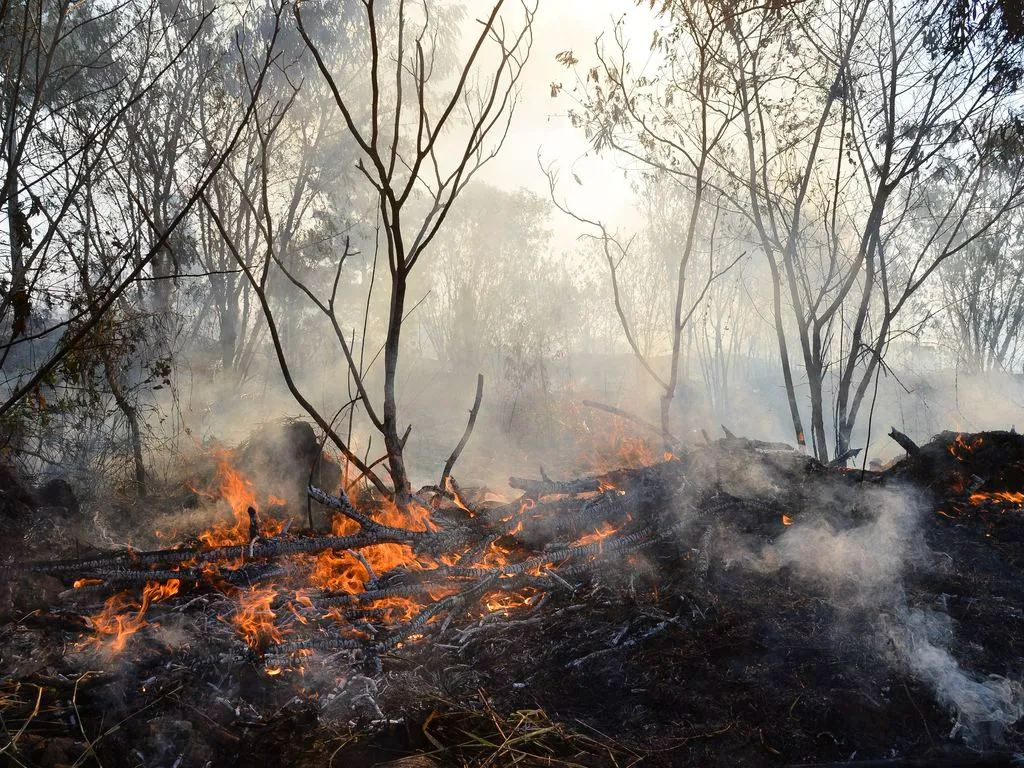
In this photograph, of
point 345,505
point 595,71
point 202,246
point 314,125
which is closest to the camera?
point 345,505

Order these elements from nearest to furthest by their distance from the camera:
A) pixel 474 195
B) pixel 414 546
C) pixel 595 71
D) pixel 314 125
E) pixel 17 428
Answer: pixel 414 546, pixel 17 428, pixel 595 71, pixel 314 125, pixel 474 195

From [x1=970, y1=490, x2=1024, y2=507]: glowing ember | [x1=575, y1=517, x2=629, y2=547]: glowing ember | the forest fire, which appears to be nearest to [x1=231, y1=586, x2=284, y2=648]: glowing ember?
the forest fire

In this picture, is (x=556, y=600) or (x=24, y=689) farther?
(x=556, y=600)

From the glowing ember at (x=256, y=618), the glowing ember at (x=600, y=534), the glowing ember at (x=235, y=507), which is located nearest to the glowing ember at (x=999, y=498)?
the glowing ember at (x=600, y=534)

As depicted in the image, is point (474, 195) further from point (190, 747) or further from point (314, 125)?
point (190, 747)

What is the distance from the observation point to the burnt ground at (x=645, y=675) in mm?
2699

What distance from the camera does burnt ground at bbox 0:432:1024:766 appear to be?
106 inches

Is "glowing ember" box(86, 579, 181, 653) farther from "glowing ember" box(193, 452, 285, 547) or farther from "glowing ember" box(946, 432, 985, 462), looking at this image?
"glowing ember" box(946, 432, 985, 462)

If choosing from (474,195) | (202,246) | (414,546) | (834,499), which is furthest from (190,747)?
(474,195)

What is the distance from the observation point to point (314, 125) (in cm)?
1753

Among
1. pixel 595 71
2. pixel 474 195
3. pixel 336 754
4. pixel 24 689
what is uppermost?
pixel 474 195

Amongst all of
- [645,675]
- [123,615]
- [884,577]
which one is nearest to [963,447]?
[884,577]

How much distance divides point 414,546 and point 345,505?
25.3 inches

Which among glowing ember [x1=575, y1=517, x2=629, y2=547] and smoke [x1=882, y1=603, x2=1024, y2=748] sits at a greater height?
glowing ember [x1=575, y1=517, x2=629, y2=547]
